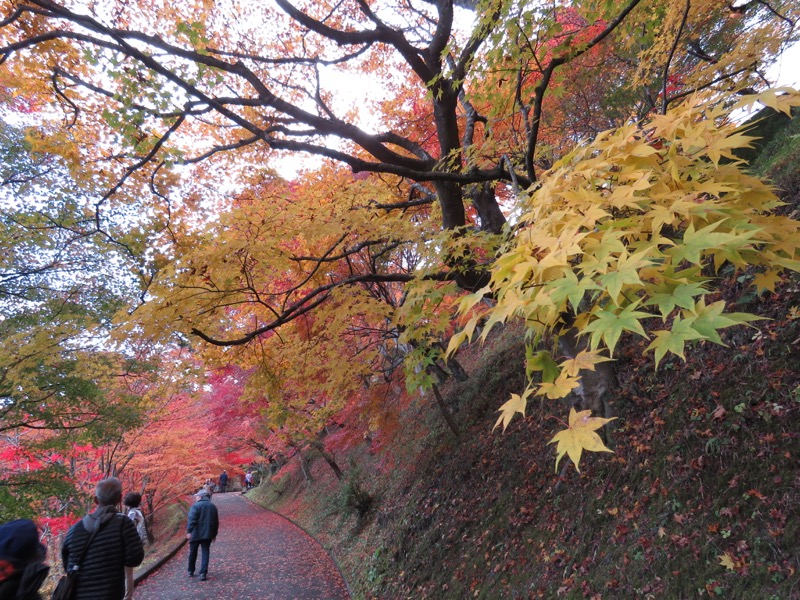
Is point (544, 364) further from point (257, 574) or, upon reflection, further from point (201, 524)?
point (257, 574)

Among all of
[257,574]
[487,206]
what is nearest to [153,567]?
[257,574]

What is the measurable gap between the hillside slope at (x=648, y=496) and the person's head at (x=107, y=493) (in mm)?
3957

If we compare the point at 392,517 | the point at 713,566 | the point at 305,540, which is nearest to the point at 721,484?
the point at 713,566

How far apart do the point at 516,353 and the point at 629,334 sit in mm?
2841

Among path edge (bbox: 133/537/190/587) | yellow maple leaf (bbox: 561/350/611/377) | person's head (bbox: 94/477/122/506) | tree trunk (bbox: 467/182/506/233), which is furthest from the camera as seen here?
path edge (bbox: 133/537/190/587)

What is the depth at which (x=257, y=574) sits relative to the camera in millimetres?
8805

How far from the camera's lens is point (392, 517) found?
859cm

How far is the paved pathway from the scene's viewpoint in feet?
24.5

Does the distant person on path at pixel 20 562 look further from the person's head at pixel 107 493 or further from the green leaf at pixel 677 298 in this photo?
the green leaf at pixel 677 298

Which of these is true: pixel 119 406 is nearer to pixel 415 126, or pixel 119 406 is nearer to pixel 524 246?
pixel 415 126

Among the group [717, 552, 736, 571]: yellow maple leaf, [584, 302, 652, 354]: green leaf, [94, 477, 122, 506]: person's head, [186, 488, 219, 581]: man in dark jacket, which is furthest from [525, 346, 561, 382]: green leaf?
[186, 488, 219, 581]: man in dark jacket

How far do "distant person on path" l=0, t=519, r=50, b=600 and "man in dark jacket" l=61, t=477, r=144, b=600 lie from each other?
74 centimetres

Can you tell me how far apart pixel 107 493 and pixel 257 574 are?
22.0 feet

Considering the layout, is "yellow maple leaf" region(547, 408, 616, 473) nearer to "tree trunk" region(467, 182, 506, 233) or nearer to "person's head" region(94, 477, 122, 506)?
"person's head" region(94, 477, 122, 506)
